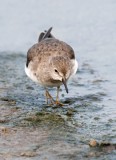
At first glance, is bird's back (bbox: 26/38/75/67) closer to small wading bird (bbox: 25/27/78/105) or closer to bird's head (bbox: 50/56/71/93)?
small wading bird (bbox: 25/27/78/105)

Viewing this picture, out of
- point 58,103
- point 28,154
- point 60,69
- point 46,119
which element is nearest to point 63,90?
point 58,103

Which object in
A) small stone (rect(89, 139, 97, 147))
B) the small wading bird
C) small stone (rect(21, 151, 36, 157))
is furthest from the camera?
the small wading bird

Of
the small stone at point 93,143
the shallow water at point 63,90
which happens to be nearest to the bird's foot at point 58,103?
the shallow water at point 63,90

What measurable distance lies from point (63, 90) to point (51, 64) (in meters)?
1.59

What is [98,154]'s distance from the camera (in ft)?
24.7

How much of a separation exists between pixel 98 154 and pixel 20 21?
27.9ft

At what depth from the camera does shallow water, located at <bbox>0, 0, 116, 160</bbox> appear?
7.88 m

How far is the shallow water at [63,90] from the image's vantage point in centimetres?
788

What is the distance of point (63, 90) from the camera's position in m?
11.3

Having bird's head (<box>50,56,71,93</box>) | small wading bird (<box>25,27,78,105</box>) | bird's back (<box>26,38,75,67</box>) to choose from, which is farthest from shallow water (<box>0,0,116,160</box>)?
bird's back (<box>26,38,75,67</box>)

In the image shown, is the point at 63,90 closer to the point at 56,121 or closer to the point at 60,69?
the point at 60,69

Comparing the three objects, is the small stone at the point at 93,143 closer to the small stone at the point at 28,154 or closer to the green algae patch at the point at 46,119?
the small stone at the point at 28,154

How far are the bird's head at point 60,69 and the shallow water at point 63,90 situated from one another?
1.82 feet

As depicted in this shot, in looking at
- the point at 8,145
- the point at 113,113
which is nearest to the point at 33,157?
the point at 8,145
